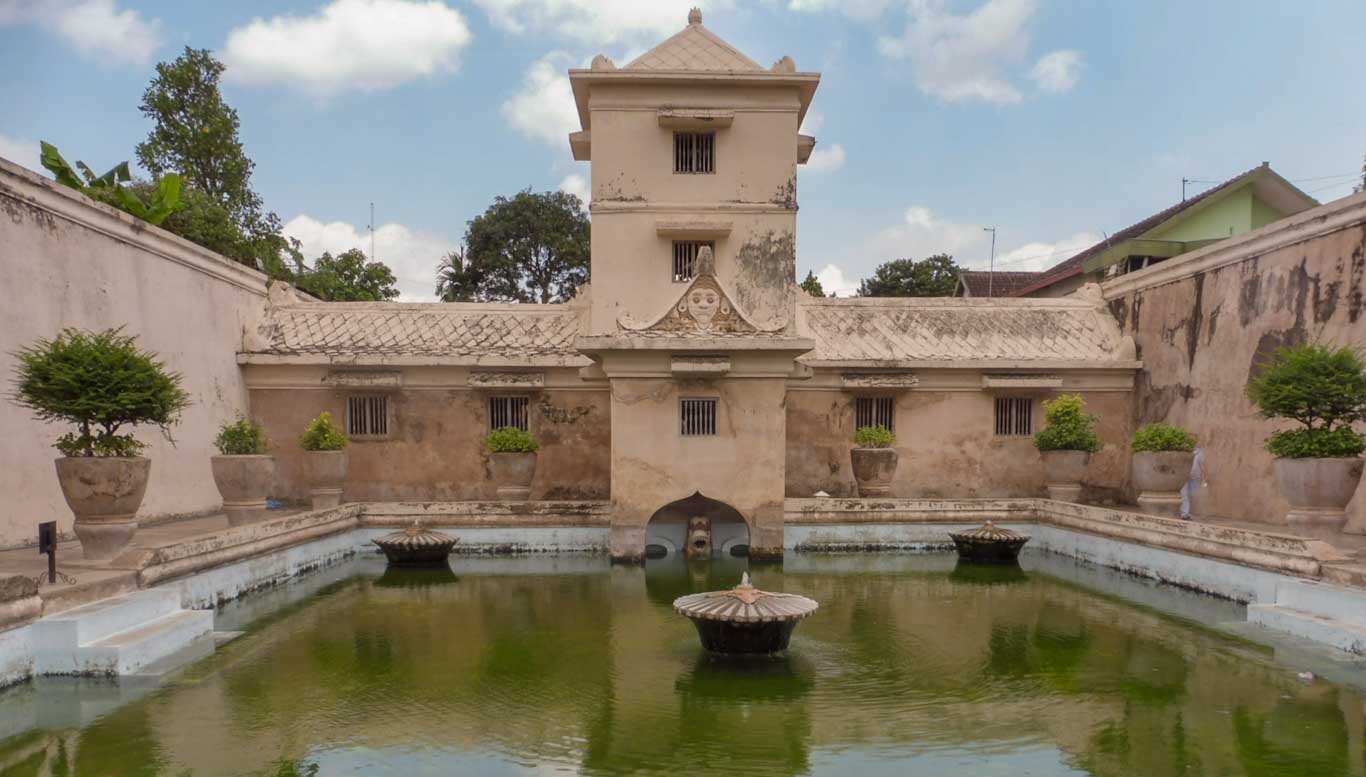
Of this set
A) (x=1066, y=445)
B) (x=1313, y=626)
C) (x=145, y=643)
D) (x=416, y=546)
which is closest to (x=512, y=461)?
(x=416, y=546)

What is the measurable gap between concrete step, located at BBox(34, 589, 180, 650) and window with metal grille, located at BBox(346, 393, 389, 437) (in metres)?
7.57

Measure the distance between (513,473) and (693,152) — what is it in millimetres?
5991

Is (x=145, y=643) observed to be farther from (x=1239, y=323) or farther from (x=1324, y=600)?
(x=1239, y=323)

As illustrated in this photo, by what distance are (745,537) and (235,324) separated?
9289 mm

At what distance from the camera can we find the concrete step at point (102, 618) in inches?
246

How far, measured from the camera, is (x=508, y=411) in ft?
50.1

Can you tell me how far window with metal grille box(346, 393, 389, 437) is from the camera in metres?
15.1

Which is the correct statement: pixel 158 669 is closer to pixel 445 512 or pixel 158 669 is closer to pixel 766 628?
pixel 766 628

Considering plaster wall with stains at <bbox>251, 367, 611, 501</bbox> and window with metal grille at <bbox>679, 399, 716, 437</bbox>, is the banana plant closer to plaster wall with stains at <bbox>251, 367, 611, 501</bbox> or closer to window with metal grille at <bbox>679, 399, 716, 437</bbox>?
plaster wall with stains at <bbox>251, 367, 611, 501</bbox>

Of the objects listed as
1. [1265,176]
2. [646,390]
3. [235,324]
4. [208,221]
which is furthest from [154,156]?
[1265,176]

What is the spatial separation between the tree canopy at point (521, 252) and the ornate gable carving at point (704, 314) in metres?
22.3

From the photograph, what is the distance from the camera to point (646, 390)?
11.6m

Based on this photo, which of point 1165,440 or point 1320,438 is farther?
point 1165,440

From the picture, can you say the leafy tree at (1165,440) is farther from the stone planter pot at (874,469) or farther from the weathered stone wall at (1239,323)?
the stone planter pot at (874,469)
